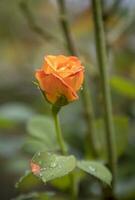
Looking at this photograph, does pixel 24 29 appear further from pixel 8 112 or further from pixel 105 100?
pixel 105 100

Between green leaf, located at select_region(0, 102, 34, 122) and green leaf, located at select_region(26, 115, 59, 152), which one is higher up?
green leaf, located at select_region(26, 115, 59, 152)

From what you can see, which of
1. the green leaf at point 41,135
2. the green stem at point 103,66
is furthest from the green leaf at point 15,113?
the green stem at point 103,66

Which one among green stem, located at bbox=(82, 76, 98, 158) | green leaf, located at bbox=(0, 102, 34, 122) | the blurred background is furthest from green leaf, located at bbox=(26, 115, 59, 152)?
green leaf, located at bbox=(0, 102, 34, 122)

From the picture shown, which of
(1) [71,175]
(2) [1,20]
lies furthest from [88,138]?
(2) [1,20]

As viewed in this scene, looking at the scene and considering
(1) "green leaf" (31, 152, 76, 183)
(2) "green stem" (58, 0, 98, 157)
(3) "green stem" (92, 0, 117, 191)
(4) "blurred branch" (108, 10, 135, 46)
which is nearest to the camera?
(1) "green leaf" (31, 152, 76, 183)

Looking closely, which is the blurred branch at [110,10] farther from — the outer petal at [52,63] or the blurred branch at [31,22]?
the outer petal at [52,63]

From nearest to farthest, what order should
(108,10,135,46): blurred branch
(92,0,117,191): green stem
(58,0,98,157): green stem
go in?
(92,0,117,191): green stem, (58,0,98,157): green stem, (108,10,135,46): blurred branch

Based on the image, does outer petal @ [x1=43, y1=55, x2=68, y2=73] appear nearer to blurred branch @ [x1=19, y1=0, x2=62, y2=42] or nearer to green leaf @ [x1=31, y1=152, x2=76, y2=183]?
green leaf @ [x1=31, y1=152, x2=76, y2=183]
